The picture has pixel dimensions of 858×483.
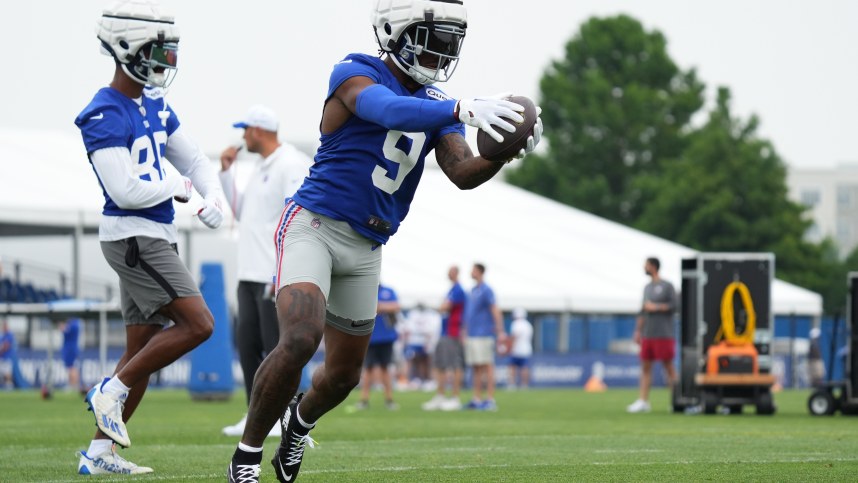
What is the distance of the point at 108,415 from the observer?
7121mm

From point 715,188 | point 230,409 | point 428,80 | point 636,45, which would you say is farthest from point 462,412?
point 636,45

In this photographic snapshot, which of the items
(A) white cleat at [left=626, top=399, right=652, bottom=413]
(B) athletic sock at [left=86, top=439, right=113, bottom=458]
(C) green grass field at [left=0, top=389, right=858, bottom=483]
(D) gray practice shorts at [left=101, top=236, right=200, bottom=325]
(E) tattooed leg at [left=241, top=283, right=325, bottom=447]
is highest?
(D) gray practice shorts at [left=101, top=236, right=200, bottom=325]

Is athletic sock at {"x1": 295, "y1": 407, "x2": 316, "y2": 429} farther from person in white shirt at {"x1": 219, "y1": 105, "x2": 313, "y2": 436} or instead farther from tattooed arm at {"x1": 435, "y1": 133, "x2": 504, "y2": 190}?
person in white shirt at {"x1": 219, "y1": 105, "x2": 313, "y2": 436}

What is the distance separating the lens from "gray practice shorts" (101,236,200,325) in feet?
24.3

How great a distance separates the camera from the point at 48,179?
28.1m

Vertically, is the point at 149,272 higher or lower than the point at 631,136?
lower

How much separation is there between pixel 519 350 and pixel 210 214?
76.1ft

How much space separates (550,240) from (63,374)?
572 inches

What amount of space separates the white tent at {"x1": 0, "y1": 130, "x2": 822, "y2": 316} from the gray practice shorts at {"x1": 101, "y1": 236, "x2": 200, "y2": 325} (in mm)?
18111

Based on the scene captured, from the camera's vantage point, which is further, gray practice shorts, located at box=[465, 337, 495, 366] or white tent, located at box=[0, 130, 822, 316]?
white tent, located at box=[0, 130, 822, 316]

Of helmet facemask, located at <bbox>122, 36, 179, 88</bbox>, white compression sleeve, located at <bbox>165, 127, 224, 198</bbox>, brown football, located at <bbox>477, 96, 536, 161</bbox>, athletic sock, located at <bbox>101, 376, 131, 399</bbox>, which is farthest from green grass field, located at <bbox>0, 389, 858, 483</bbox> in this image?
helmet facemask, located at <bbox>122, 36, 179, 88</bbox>

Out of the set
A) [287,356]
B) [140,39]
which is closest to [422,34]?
[287,356]

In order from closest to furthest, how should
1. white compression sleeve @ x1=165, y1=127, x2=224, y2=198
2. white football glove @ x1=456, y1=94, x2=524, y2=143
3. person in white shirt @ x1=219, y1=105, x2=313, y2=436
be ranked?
white football glove @ x1=456, y1=94, x2=524, y2=143
white compression sleeve @ x1=165, y1=127, x2=224, y2=198
person in white shirt @ x1=219, y1=105, x2=313, y2=436

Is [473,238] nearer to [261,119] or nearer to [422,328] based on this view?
[422,328]
